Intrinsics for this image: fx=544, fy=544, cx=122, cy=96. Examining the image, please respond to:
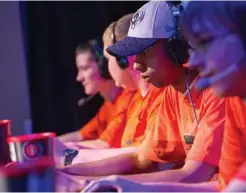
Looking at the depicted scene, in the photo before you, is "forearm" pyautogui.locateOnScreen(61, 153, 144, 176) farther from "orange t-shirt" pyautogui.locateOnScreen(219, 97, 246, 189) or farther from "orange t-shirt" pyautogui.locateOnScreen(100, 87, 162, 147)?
"orange t-shirt" pyautogui.locateOnScreen(219, 97, 246, 189)

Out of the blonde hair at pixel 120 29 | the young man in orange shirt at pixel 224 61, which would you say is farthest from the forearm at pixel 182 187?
the blonde hair at pixel 120 29

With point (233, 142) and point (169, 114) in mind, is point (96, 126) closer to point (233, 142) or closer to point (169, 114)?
point (169, 114)

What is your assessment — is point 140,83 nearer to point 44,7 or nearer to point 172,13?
point 172,13

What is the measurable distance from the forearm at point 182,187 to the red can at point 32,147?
21 cm

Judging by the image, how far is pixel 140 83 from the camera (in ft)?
6.63

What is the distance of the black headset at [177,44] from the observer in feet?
4.57

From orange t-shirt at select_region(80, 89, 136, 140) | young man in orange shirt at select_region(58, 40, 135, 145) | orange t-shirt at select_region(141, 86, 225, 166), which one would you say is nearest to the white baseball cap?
orange t-shirt at select_region(141, 86, 225, 166)

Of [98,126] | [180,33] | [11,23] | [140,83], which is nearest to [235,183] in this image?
[180,33]

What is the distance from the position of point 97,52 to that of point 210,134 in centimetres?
136

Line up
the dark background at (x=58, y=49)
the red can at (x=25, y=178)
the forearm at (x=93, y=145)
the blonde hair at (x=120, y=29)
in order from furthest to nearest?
1. the dark background at (x=58, y=49)
2. the forearm at (x=93, y=145)
3. the blonde hair at (x=120, y=29)
4. the red can at (x=25, y=178)

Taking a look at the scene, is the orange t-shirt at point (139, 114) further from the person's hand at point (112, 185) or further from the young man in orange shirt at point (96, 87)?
the person's hand at point (112, 185)

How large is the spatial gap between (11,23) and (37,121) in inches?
30.3

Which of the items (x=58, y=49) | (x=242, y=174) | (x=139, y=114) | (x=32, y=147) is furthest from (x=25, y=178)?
(x=58, y=49)

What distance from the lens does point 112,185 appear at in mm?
997
